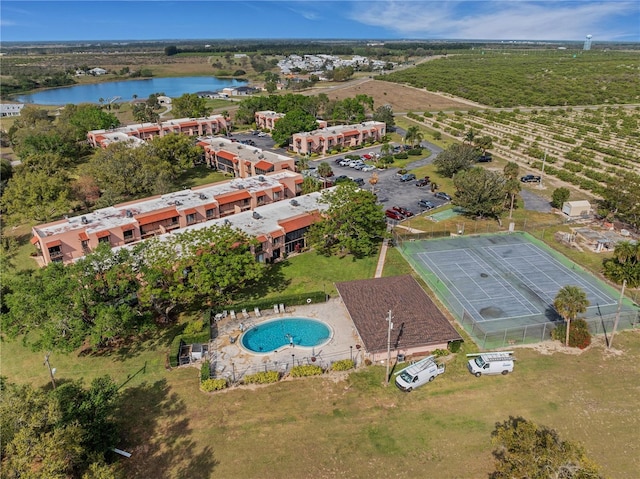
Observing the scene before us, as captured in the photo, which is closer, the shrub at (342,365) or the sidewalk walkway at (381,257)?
the shrub at (342,365)

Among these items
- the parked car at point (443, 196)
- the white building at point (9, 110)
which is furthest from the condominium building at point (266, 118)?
the white building at point (9, 110)

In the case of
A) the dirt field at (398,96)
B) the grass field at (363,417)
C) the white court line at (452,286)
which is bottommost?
the grass field at (363,417)

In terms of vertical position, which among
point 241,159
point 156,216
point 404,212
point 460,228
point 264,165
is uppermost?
point 241,159

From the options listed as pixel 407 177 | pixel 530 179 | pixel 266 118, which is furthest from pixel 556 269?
pixel 266 118

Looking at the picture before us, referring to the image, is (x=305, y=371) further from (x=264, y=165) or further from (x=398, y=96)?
(x=398, y=96)

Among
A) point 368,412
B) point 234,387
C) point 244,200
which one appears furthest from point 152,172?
point 368,412

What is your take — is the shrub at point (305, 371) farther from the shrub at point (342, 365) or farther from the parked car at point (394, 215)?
the parked car at point (394, 215)
